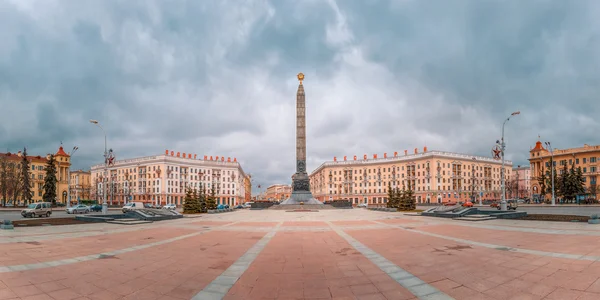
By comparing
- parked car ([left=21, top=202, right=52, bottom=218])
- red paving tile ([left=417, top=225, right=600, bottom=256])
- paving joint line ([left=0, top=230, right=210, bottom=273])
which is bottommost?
parked car ([left=21, top=202, right=52, bottom=218])

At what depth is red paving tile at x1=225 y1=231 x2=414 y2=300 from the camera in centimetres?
656

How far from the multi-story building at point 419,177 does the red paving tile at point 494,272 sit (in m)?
86.2

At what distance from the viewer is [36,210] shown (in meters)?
33.8

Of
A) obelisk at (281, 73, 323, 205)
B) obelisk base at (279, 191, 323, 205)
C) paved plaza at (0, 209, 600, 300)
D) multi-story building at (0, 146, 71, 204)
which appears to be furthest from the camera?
multi-story building at (0, 146, 71, 204)

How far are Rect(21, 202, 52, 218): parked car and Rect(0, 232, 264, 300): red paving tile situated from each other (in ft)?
105

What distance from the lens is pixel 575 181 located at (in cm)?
6738

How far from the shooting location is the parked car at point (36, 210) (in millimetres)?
33125

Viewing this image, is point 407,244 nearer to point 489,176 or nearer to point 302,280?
point 302,280

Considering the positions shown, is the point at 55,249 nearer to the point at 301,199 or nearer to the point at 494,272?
the point at 494,272

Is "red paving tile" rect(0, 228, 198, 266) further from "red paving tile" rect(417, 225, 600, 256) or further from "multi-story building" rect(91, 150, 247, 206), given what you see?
"multi-story building" rect(91, 150, 247, 206)

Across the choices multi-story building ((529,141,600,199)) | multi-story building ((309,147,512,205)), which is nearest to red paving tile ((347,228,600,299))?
multi-story building ((309,147,512,205))

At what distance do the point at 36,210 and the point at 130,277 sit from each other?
36.0m

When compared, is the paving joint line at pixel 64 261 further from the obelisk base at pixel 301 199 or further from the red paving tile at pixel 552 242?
the obelisk base at pixel 301 199

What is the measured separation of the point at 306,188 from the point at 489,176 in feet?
284
